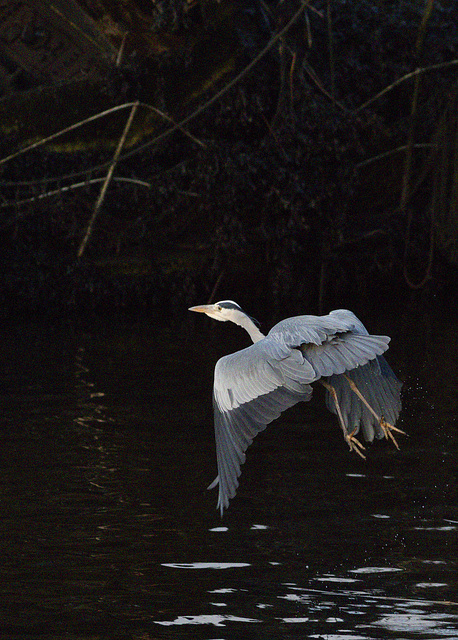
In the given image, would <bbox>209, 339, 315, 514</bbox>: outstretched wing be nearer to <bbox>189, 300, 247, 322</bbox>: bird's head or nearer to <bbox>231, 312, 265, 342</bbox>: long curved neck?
<bbox>231, 312, 265, 342</bbox>: long curved neck

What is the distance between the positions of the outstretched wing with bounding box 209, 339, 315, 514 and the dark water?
452 millimetres

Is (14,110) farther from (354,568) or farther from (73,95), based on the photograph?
(354,568)

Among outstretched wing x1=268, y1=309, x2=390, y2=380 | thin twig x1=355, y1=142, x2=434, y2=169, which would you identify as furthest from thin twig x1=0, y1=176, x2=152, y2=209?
outstretched wing x1=268, y1=309, x2=390, y2=380

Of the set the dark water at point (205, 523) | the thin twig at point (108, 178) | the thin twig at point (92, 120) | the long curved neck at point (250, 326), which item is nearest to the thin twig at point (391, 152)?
the thin twig at point (92, 120)

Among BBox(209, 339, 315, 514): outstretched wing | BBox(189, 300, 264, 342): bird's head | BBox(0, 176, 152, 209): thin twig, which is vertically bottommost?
BBox(209, 339, 315, 514): outstretched wing

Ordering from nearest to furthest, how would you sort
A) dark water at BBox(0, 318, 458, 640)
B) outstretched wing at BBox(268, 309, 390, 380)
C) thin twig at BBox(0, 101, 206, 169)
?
dark water at BBox(0, 318, 458, 640) → outstretched wing at BBox(268, 309, 390, 380) → thin twig at BBox(0, 101, 206, 169)

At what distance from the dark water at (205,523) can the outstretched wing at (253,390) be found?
0.45 metres

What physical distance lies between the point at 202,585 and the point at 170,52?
30.6 feet

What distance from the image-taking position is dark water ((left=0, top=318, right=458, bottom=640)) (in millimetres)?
4434

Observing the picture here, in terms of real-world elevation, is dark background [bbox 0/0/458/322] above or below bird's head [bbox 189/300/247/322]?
above

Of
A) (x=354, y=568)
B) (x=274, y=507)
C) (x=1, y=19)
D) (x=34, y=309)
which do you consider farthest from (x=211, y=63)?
(x=354, y=568)

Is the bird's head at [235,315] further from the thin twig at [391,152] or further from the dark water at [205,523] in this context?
the thin twig at [391,152]

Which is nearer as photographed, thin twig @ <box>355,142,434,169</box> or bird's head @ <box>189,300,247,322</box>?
bird's head @ <box>189,300,247,322</box>

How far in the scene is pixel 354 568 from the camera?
4992mm
